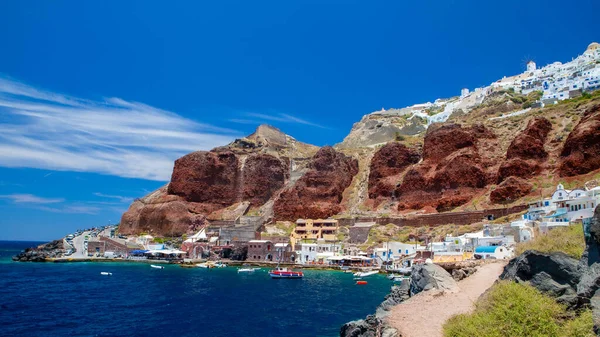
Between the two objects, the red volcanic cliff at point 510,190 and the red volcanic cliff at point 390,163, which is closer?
the red volcanic cliff at point 510,190

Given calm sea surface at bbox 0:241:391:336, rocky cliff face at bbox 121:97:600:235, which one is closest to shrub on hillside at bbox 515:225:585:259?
calm sea surface at bbox 0:241:391:336

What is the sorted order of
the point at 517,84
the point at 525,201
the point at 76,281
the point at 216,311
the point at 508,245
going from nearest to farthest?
the point at 216,311, the point at 508,245, the point at 76,281, the point at 525,201, the point at 517,84

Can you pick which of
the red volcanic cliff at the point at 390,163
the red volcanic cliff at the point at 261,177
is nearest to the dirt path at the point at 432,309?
the red volcanic cliff at the point at 390,163

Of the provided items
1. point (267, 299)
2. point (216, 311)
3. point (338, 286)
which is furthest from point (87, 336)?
point (338, 286)

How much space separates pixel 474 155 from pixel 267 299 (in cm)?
5258

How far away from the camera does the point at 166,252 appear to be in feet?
295

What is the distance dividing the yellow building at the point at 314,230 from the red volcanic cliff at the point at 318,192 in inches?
156

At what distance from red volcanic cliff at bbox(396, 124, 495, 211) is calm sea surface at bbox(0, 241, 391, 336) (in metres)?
25.1

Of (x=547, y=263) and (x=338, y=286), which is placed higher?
(x=547, y=263)

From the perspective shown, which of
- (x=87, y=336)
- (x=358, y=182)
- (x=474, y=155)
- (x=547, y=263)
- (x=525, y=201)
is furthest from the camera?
(x=358, y=182)

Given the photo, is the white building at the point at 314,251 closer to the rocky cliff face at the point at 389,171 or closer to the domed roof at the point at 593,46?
the rocky cliff face at the point at 389,171

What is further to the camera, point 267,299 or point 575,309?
point 267,299

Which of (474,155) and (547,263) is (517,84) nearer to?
(474,155)

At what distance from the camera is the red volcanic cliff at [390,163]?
313 ft
